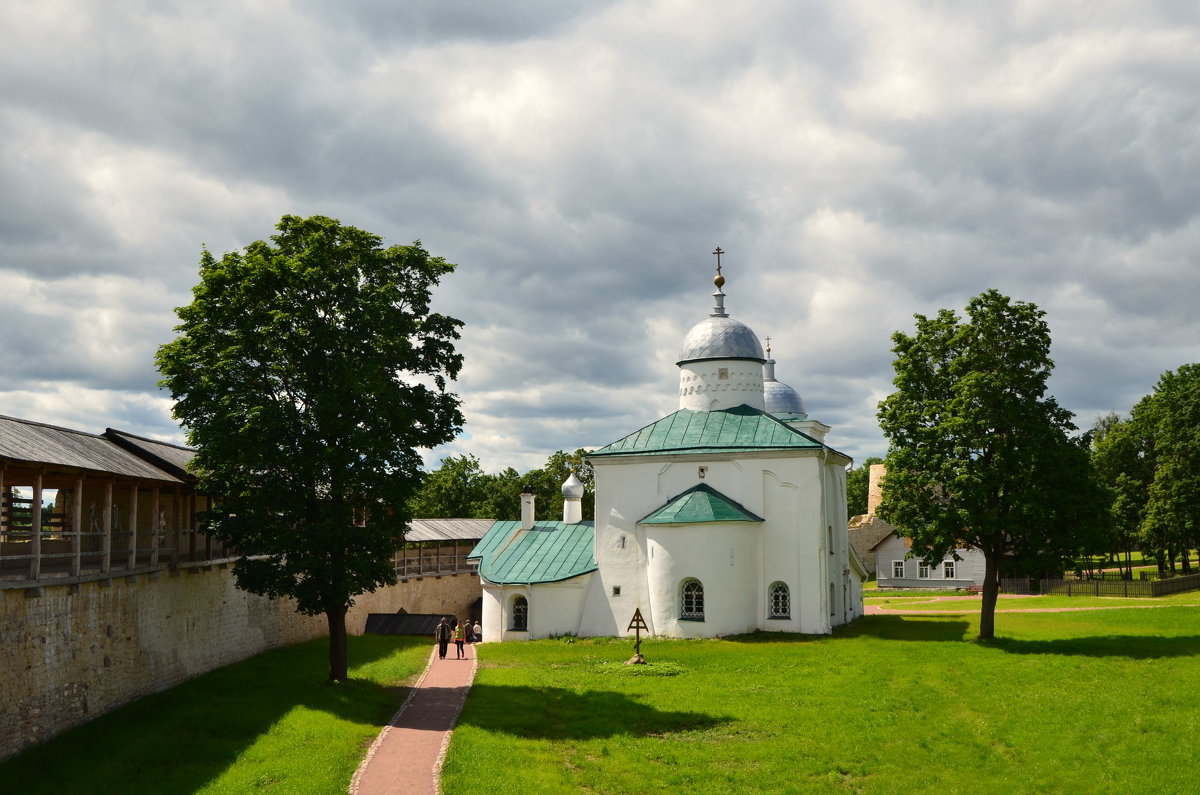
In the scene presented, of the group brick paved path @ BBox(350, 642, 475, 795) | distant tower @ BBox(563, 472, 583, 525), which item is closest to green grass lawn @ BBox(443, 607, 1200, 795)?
brick paved path @ BBox(350, 642, 475, 795)

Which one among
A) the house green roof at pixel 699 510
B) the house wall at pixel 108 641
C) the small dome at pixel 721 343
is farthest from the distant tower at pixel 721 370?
the house wall at pixel 108 641

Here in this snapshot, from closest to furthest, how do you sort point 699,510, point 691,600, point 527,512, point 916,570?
1. point 691,600
2. point 699,510
3. point 527,512
4. point 916,570

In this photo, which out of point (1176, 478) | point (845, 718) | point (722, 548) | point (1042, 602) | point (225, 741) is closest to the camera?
point (225, 741)

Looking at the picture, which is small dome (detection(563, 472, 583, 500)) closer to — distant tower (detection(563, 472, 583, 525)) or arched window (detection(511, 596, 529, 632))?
distant tower (detection(563, 472, 583, 525))

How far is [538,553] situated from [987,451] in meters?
17.5

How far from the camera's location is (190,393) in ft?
79.2

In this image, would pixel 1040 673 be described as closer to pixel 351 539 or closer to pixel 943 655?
pixel 943 655

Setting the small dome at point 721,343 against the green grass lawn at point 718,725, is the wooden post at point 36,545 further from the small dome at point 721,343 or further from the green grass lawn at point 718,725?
the small dome at point 721,343

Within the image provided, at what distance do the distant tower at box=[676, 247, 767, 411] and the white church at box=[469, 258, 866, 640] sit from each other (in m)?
0.05

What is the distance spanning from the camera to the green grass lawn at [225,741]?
16984mm

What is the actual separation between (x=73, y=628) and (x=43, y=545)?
4.09 m

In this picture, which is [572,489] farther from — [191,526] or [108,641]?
[108,641]

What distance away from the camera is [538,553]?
39.9m

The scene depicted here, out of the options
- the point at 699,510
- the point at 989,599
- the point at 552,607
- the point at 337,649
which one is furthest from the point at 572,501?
the point at 337,649
